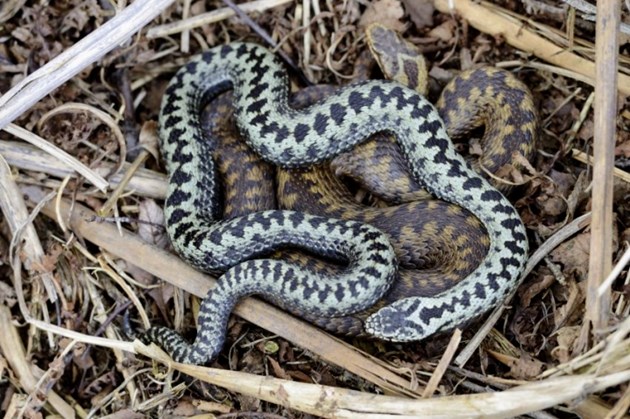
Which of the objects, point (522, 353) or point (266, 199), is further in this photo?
point (266, 199)

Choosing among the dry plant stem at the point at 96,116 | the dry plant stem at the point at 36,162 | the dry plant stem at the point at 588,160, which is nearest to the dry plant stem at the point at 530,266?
the dry plant stem at the point at 588,160

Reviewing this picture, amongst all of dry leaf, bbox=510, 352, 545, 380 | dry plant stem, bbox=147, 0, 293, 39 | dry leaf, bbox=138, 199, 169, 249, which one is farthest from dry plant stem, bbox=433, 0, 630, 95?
dry leaf, bbox=138, 199, 169, 249

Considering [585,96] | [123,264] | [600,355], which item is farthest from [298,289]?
[585,96]

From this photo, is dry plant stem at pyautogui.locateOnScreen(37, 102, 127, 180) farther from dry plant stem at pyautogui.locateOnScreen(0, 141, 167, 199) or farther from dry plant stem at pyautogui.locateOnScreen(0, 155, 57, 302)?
dry plant stem at pyautogui.locateOnScreen(0, 155, 57, 302)

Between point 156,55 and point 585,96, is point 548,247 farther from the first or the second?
point 156,55

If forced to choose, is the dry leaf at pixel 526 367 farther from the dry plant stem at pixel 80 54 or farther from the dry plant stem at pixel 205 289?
the dry plant stem at pixel 80 54

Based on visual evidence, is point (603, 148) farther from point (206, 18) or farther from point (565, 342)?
point (206, 18)
